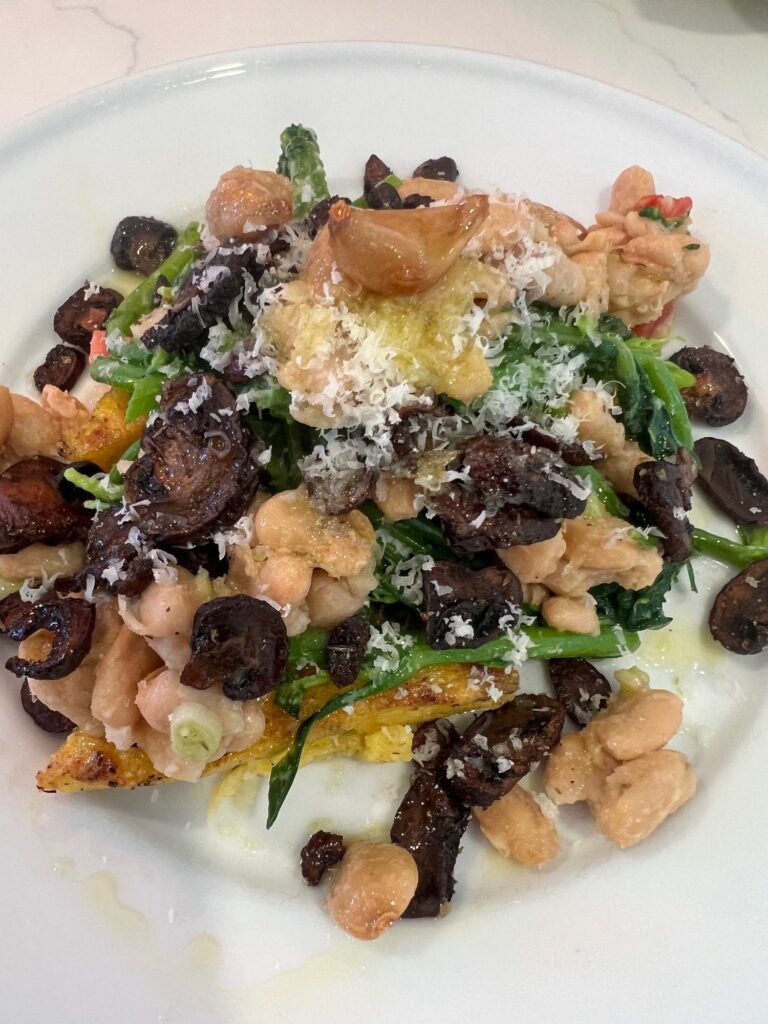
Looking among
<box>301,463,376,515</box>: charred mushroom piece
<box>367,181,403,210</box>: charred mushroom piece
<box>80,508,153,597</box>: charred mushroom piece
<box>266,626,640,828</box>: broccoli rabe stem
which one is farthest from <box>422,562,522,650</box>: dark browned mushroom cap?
<box>367,181,403,210</box>: charred mushroom piece

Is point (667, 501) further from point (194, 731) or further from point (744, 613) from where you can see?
point (194, 731)

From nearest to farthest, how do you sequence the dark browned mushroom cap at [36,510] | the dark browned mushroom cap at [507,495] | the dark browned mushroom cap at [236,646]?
the dark browned mushroom cap at [236,646] → the dark browned mushroom cap at [507,495] → the dark browned mushroom cap at [36,510]

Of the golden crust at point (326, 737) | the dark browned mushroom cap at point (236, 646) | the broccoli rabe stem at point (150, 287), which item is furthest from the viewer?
the broccoli rabe stem at point (150, 287)

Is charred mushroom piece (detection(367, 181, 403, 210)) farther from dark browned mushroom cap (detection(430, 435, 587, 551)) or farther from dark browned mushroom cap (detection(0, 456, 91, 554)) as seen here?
dark browned mushroom cap (detection(0, 456, 91, 554))

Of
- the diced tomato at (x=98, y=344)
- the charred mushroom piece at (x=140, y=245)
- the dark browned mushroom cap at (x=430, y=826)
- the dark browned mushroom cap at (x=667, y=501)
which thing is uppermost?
the dark browned mushroom cap at (x=667, y=501)

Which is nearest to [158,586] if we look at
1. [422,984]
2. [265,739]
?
[265,739]

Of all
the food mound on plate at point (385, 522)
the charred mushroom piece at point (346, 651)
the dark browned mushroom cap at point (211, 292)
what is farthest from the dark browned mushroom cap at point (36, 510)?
the charred mushroom piece at point (346, 651)

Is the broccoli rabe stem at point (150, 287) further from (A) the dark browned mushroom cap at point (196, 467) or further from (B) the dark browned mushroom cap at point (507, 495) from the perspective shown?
(B) the dark browned mushroom cap at point (507, 495)
